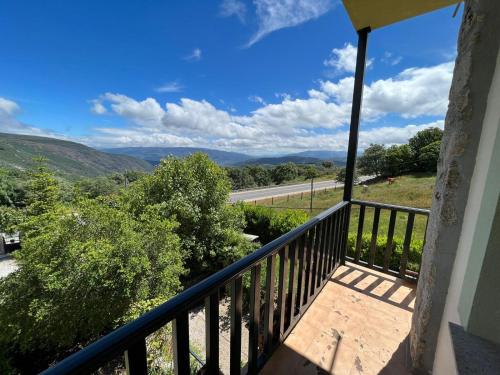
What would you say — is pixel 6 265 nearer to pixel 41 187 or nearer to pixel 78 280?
pixel 41 187

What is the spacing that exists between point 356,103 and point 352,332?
196 centimetres

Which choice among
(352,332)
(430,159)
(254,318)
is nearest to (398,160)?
(430,159)

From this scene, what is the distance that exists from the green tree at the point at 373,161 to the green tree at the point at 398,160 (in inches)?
25.0

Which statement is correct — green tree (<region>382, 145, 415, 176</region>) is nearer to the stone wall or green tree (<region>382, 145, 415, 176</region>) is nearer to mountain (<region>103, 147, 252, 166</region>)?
the stone wall

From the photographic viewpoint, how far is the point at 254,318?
1.22m

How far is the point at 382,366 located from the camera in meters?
1.43

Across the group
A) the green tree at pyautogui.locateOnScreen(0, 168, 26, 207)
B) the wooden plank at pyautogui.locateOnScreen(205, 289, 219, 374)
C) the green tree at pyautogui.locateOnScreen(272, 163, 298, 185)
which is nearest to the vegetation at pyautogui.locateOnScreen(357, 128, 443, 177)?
the wooden plank at pyautogui.locateOnScreen(205, 289, 219, 374)

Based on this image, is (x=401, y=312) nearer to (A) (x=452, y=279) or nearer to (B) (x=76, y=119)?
(A) (x=452, y=279)

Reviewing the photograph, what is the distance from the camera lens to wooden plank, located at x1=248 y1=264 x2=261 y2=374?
1142mm

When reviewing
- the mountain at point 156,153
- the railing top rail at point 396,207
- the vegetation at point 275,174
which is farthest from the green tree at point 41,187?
the mountain at point 156,153

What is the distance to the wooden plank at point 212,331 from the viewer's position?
832mm

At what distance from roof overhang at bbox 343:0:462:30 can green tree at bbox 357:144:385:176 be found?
22.8m

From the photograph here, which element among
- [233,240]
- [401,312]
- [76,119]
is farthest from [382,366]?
[76,119]

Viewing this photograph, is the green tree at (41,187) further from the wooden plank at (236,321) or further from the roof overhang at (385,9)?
the roof overhang at (385,9)
